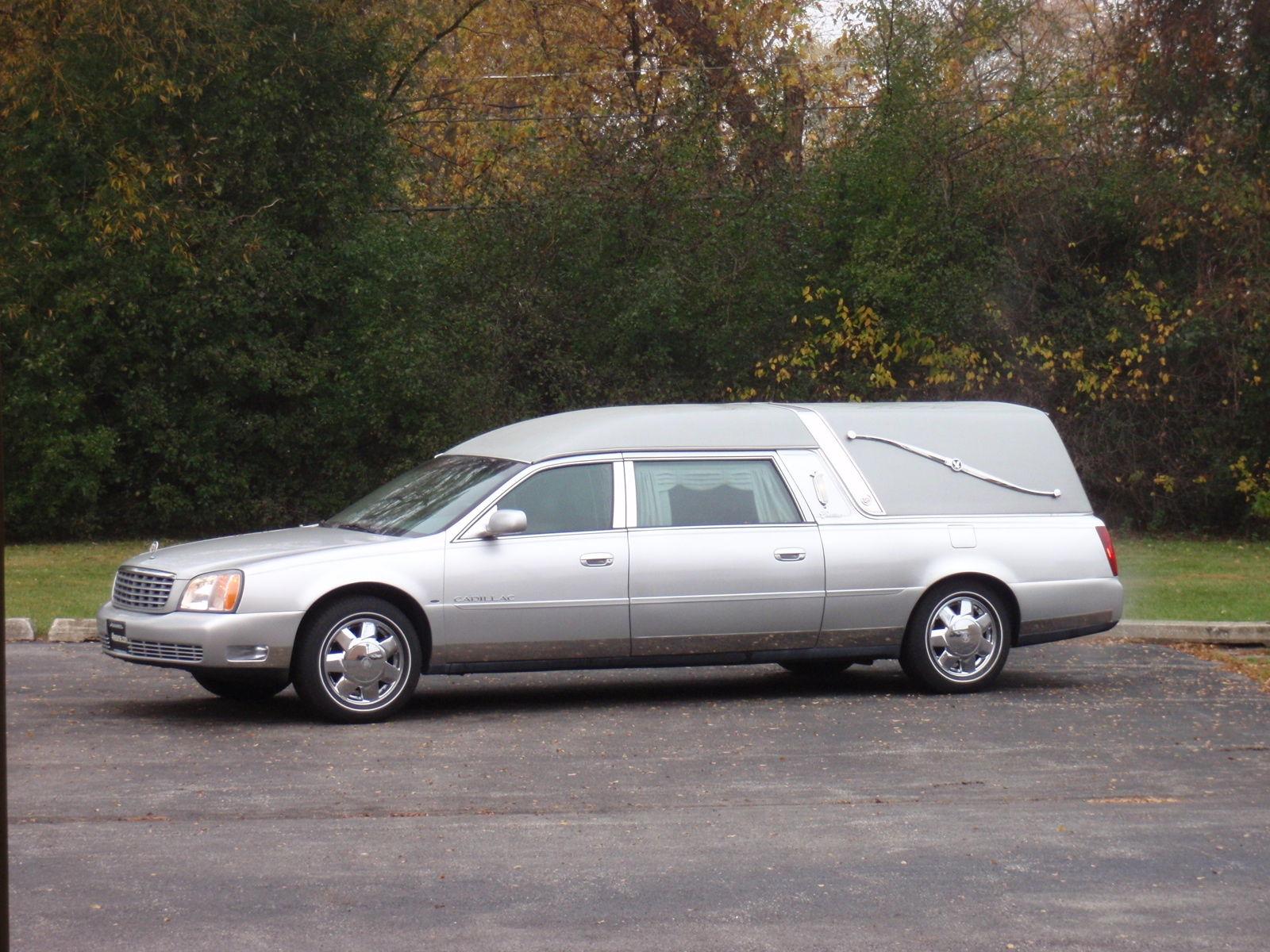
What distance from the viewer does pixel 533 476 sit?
991cm

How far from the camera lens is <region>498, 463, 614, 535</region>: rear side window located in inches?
386

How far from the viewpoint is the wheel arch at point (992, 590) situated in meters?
10.4

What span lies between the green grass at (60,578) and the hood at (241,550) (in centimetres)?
342

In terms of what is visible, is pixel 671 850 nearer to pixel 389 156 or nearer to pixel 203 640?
pixel 203 640

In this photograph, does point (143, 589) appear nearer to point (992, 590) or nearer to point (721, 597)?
point (721, 597)

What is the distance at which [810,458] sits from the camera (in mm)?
10539

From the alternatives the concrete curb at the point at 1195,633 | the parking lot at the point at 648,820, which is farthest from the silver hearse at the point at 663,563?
the concrete curb at the point at 1195,633

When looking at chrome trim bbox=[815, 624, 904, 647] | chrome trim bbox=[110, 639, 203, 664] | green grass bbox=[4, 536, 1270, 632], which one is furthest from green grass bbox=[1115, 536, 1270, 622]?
chrome trim bbox=[110, 639, 203, 664]

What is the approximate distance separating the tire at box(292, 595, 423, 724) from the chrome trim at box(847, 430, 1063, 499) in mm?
3307

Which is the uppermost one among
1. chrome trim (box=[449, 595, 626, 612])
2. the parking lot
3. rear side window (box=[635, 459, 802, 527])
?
rear side window (box=[635, 459, 802, 527])

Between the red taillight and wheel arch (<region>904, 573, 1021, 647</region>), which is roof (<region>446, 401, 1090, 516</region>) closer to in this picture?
the red taillight

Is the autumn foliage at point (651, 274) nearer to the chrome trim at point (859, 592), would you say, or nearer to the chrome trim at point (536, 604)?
the chrome trim at point (859, 592)

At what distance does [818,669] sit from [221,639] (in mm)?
4395

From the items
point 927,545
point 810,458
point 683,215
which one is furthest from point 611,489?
point 683,215
